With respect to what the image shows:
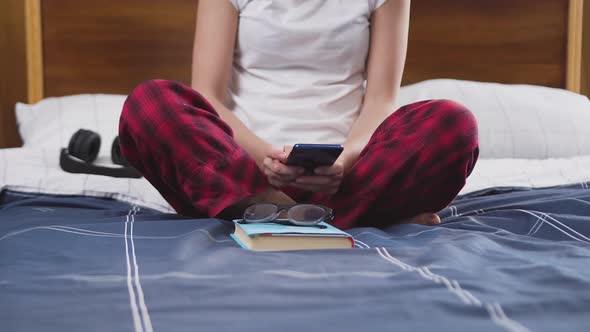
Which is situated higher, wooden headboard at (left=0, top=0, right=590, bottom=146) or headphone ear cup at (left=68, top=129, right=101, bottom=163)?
wooden headboard at (left=0, top=0, right=590, bottom=146)

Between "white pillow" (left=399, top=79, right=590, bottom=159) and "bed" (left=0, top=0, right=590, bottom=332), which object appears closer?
"bed" (left=0, top=0, right=590, bottom=332)

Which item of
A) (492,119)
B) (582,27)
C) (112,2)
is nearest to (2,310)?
(492,119)

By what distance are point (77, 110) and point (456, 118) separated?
3.70ft

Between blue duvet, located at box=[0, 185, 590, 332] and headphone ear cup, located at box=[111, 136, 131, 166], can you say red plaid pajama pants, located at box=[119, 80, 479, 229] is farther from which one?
headphone ear cup, located at box=[111, 136, 131, 166]

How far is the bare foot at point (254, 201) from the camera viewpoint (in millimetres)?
1001

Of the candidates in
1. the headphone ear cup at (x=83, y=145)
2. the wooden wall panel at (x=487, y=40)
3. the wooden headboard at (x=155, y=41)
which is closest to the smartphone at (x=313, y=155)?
the headphone ear cup at (x=83, y=145)

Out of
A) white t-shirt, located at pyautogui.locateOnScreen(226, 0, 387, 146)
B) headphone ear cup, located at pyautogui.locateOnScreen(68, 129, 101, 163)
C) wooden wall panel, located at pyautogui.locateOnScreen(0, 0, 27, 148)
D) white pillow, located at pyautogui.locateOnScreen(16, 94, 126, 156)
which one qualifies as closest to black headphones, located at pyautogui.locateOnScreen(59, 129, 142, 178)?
headphone ear cup, located at pyautogui.locateOnScreen(68, 129, 101, 163)

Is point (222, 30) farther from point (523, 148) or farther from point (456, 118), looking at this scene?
point (523, 148)

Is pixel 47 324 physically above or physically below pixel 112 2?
below

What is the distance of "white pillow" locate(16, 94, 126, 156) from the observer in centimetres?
171

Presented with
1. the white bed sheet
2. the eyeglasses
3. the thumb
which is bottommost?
the white bed sheet

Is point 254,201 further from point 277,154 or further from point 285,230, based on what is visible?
point 285,230

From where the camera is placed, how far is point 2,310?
0.51 m

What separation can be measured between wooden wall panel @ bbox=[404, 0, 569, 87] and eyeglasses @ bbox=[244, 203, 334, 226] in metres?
1.39
